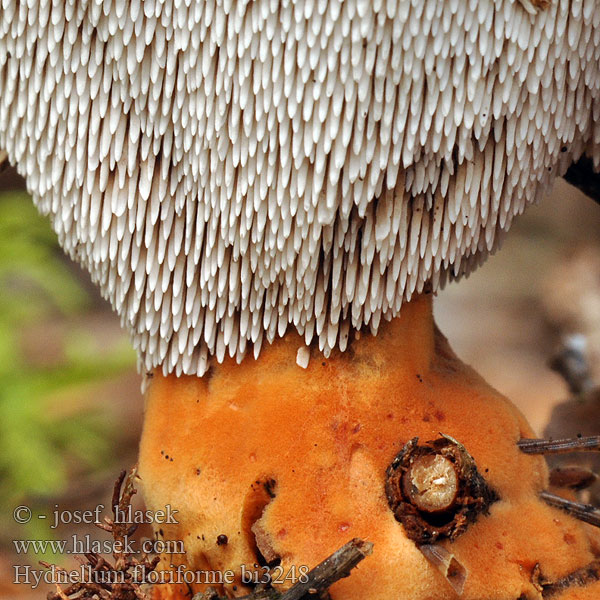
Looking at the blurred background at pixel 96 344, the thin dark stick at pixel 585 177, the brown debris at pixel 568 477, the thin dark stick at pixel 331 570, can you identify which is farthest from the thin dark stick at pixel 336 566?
the blurred background at pixel 96 344

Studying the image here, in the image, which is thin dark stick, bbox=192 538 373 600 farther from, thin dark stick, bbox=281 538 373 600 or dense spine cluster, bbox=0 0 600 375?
dense spine cluster, bbox=0 0 600 375

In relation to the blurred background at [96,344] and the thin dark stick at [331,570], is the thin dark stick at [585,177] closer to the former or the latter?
the blurred background at [96,344]

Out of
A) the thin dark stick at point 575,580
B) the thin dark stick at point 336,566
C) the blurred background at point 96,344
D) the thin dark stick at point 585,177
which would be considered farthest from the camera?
the blurred background at point 96,344

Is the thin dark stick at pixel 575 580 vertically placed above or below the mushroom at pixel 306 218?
below

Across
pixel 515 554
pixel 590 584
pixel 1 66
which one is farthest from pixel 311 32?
pixel 590 584

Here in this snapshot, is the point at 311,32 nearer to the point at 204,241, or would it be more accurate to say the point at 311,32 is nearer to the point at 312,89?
the point at 312,89

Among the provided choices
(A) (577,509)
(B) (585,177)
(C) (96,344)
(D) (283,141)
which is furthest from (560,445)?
(C) (96,344)
